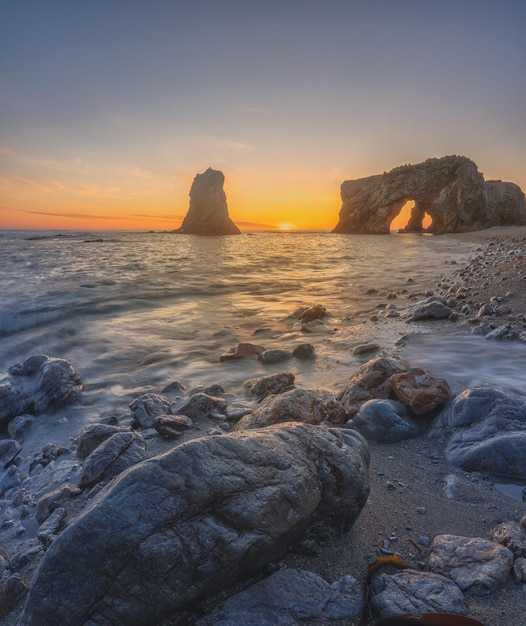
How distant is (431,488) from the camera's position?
2.47 m

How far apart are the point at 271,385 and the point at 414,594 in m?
2.88

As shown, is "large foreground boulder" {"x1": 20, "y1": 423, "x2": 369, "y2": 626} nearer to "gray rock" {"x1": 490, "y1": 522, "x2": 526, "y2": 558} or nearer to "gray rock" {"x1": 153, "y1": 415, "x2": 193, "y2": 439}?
"gray rock" {"x1": 490, "y1": 522, "x2": 526, "y2": 558}

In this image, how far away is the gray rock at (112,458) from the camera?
2.71 metres

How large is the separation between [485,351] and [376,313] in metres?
3.32

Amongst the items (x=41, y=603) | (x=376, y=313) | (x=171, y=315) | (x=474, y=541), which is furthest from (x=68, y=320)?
(x=474, y=541)

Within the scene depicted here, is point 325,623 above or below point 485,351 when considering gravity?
below

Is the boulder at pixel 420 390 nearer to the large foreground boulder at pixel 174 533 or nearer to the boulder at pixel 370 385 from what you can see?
the boulder at pixel 370 385

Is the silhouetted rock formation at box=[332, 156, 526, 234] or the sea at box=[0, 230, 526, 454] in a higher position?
the silhouetted rock formation at box=[332, 156, 526, 234]

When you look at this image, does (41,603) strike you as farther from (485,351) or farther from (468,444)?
(485,351)

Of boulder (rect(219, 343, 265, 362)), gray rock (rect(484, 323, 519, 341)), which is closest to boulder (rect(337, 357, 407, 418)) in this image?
boulder (rect(219, 343, 265, 362))

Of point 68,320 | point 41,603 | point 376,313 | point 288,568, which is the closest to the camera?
point 41,603

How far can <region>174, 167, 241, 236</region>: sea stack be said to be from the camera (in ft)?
287

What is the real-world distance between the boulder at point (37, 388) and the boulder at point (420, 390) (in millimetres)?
3887

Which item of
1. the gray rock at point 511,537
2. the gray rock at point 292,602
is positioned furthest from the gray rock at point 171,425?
the gray rock at point 511,537
